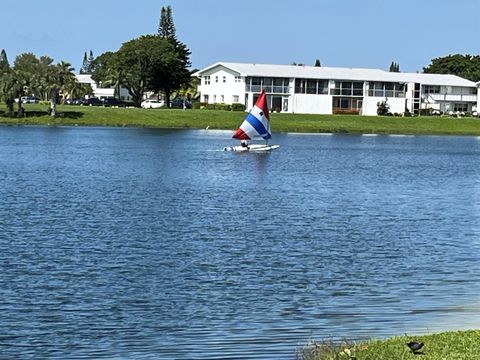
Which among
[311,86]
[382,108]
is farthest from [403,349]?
[311,86]

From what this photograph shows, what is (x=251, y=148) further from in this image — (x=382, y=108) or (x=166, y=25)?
(x=166, y=25)

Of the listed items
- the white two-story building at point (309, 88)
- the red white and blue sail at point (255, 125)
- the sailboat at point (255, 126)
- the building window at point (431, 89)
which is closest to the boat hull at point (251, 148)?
the sailboat at point (255, 126)

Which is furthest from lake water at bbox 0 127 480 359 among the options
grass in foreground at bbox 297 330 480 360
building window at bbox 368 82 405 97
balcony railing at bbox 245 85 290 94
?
building window at bbox 368 82 405 97

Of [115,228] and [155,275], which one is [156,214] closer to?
[115,228]

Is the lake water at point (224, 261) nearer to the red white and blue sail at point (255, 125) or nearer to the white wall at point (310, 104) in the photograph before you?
the red white and blue sail at point (255, 125)

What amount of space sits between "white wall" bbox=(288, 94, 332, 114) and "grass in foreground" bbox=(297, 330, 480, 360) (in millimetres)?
137112

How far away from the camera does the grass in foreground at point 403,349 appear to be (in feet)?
48.6

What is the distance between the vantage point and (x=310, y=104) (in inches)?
6043

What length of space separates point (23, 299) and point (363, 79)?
137 meters

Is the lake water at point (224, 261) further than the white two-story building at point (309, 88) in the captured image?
No

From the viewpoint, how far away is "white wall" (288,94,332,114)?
153m

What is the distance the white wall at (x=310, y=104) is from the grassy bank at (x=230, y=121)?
1387 cm

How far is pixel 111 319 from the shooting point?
20.0 meters

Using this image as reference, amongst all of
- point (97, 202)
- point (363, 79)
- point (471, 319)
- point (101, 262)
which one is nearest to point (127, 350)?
point (471, 319)
